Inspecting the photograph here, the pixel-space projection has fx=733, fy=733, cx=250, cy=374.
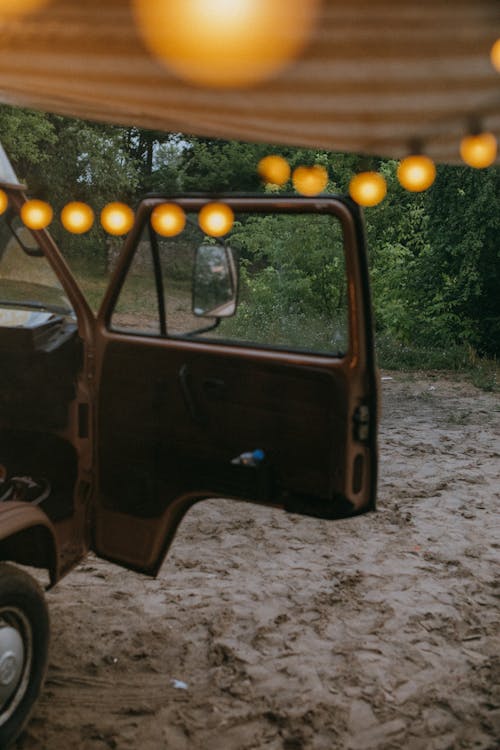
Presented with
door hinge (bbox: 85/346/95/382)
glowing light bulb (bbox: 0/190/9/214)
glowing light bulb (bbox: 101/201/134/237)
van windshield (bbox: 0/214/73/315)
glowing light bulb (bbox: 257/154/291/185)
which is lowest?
door hinge (bbox: 85/346/95/382)

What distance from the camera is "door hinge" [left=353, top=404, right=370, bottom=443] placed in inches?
114

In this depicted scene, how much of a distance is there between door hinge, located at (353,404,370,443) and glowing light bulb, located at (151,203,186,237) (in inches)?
42.3

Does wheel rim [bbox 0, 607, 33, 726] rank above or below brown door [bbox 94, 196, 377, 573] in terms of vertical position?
below

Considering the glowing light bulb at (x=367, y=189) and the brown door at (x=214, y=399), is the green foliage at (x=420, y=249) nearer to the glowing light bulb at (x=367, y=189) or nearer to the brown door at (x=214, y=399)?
the glowing light bulb at (x=367, y=189)

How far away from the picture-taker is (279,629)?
13.0ft

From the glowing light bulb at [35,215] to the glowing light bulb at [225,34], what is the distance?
828 millimetres

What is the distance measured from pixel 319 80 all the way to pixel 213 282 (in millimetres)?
965

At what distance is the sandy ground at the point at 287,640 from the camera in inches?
122

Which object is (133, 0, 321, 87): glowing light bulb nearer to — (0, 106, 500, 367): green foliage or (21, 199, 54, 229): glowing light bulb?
(21, 199, 54, 229): glowing light bulb

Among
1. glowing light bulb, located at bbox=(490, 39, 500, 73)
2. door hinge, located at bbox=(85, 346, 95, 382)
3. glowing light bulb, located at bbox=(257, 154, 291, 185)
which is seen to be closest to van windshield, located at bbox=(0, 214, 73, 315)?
door hinge, located at bbox=(85, 346, 95, 382)

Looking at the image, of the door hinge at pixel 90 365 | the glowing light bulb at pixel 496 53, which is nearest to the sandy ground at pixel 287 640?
the door hinge at pixel 90 365

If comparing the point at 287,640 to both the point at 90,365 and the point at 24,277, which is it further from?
the point at 24,277

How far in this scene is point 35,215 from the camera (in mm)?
3197

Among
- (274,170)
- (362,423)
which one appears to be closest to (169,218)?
(274,170)
